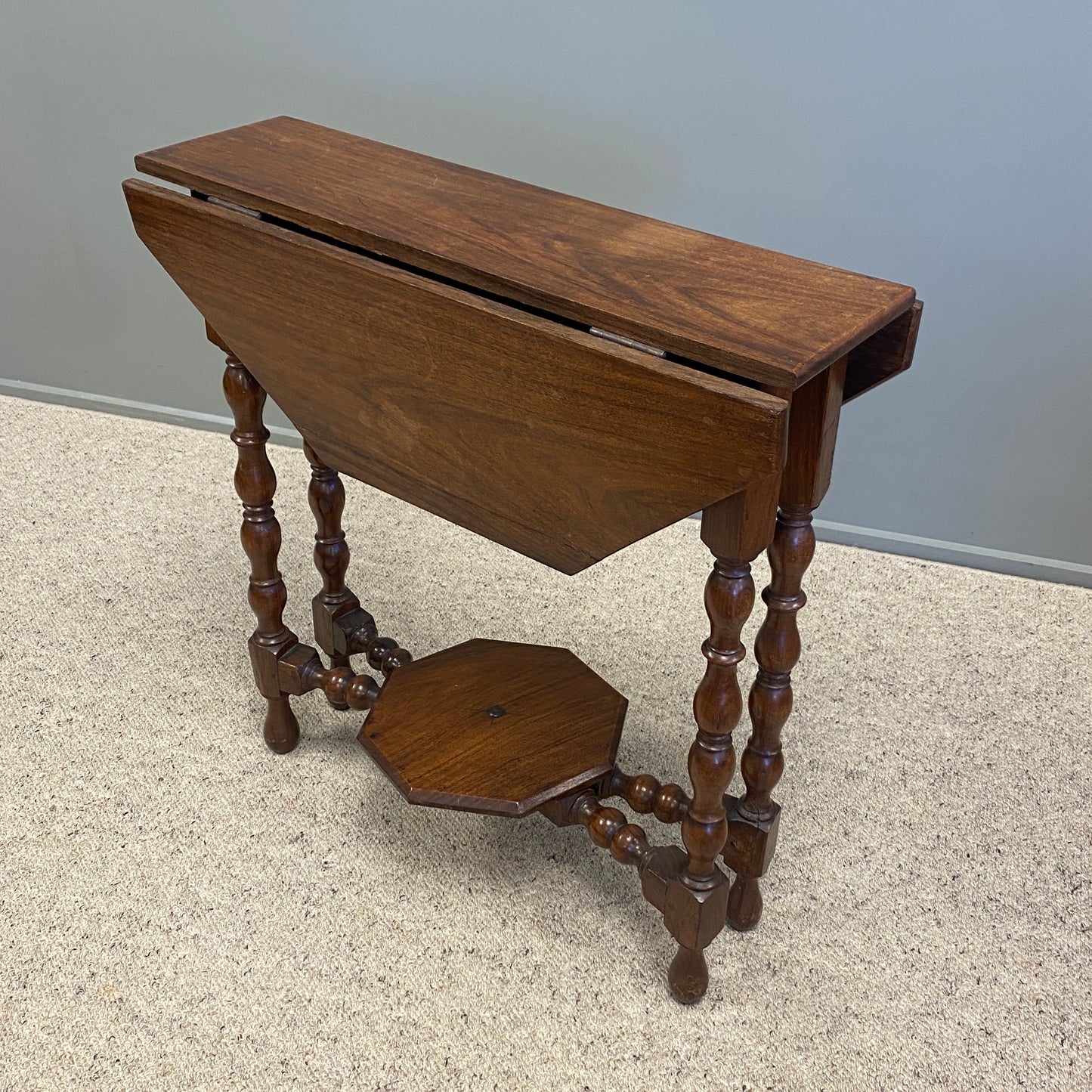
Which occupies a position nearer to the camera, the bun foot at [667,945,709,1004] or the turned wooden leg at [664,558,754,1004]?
the turned wooden leg at [664,558,754,1004]

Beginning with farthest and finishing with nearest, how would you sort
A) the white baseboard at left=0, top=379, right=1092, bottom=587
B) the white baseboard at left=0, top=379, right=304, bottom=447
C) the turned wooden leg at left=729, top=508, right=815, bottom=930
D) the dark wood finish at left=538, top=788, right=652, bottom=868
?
the white baseboard at left=0, top=379, right=304, bottom=447 < the white baseboard at left=0, top=379, right=1092, bottom=587 < the dark wood finish at left=538, top=788, right=652, bottom=868 < the turned wooden leg at left=729, top=508, right=815, bottom=930

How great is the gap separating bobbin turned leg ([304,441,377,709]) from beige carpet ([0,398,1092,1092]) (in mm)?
121

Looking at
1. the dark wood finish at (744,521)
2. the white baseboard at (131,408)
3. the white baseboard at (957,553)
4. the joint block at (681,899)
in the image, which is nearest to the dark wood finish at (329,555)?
the white baseboard at (957,553)

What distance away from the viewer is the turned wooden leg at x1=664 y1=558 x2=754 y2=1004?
1301 mm

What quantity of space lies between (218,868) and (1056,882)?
1.18 metres

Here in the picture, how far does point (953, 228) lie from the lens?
216 cm

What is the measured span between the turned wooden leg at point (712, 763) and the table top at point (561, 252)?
244mm

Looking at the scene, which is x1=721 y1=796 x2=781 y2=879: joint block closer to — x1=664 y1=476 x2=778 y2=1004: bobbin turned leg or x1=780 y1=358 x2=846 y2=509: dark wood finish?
x1=664 y1=476 x2=778 y2=1004: bobbin turned leg

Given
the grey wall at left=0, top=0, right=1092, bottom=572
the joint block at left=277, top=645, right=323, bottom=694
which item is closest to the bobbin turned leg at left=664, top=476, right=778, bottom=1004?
the joint block at left=277, top=645, right=323, bottom=694

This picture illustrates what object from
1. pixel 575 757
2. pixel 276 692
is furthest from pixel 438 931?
pixel 276 692

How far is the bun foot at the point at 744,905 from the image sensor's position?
1.62 m

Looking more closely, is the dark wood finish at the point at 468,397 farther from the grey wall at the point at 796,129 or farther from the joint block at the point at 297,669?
the grey wall at the point at 796,129

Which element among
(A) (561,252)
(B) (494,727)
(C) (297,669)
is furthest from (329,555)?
(A) (561,252)

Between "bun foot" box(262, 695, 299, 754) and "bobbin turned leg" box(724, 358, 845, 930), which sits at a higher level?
"bobbin turned leg" box(724, 358, 845, 930)
